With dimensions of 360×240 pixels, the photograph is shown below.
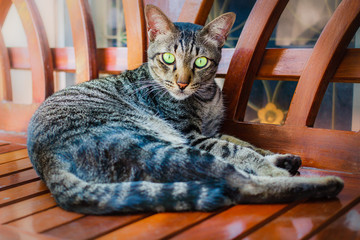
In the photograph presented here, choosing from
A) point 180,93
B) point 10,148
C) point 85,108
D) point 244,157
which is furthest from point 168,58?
point 10,148

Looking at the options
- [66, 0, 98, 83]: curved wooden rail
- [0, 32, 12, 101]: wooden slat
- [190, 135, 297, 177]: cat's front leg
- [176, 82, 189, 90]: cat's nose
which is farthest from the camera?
[0, 32, 12, 101]: wooden slat

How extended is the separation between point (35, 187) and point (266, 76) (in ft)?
4.48

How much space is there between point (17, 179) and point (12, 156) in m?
0.51

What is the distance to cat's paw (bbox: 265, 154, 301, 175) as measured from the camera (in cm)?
174

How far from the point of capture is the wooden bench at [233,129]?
121cm

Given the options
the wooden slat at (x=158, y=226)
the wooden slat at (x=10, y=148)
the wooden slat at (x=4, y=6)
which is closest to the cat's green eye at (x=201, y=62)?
the wooden slat at (x=158, y=226)

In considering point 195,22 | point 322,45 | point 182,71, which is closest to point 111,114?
point 182,71

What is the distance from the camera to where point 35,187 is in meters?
1.68

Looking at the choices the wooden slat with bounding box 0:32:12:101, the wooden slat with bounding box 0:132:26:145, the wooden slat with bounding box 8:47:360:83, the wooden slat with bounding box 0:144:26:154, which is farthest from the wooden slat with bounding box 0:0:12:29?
the wooden slat with bounding box 0:144:26:154

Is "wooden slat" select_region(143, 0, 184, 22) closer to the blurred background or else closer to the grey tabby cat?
the blurred background

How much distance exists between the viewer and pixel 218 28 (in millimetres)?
2006

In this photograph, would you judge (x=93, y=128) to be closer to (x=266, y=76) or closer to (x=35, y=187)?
(x=35, y=187)

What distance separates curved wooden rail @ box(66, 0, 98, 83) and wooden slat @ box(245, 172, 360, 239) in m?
1.77

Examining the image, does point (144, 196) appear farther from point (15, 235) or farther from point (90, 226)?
point (15, 235)
